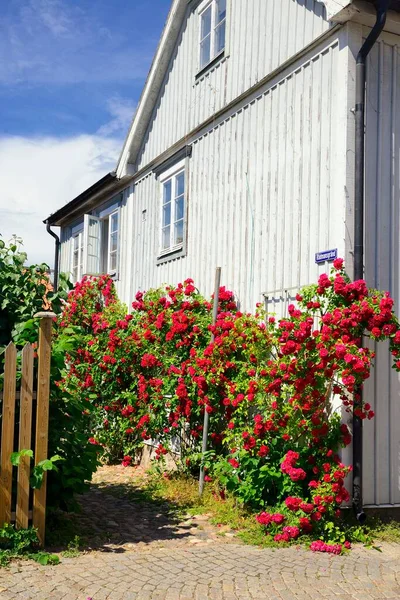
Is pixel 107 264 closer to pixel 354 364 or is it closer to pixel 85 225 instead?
pixel 85 225

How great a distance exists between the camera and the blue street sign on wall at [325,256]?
6.92m

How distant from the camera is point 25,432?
18.7 ft

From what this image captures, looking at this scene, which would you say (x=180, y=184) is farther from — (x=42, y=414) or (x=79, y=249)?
(x=42, y=414)

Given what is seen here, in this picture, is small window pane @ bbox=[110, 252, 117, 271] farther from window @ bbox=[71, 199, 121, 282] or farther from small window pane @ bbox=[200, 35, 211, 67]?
small window pane @ bbox=[200, 35, 211, 67]

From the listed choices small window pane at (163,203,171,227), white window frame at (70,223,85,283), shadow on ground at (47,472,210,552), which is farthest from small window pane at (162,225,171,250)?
shadow on ground at (47,472,210,552)

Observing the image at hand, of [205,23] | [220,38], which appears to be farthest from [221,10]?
[205,23]

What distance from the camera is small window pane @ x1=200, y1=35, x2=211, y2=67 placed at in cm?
1040

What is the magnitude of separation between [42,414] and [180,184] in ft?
20.2

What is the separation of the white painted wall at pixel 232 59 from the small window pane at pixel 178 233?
1391mm

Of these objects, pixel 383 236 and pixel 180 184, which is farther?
pixel 180 184

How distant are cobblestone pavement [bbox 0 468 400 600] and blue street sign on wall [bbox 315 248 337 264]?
2830mm

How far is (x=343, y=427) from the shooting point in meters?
6.55

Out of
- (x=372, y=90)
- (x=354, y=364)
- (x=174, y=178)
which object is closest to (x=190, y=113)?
(x=174, y=178)

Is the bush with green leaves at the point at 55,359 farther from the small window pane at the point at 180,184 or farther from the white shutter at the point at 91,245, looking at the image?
the white shutter at the point at 91,245
